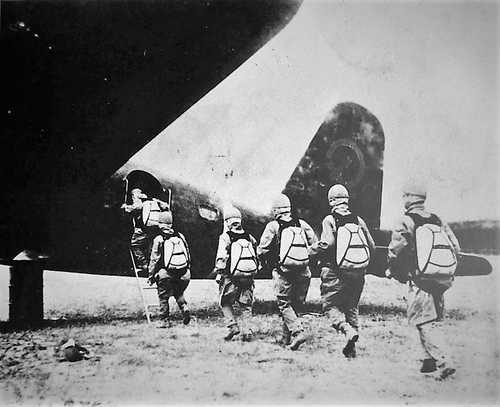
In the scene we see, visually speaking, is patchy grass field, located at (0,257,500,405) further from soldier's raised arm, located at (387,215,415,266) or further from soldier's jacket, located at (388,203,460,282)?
soldier's raised arm, located at (387,215,415,266)

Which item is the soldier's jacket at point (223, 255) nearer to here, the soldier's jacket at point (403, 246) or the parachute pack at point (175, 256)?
the parachute pack at point (175, 256)

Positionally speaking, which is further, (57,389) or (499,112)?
(499,112)

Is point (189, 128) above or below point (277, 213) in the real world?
above

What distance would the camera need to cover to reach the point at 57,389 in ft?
11.1

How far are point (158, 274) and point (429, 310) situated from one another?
1969 mm

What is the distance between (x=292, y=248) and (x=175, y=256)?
830 millimetres

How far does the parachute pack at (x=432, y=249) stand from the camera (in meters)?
3.61

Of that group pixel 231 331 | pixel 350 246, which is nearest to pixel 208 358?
pixel 231 331

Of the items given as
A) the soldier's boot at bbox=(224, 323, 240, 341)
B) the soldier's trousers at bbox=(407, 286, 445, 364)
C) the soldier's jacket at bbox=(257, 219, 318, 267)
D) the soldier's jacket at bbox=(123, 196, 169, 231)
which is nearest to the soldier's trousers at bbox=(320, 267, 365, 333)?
the soldier's jacket at bbox=(257, 219, 318, 267)

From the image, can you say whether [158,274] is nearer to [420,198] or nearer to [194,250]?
[194,250]

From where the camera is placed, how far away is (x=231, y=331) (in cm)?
349

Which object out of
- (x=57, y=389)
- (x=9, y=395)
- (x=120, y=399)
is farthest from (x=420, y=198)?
(x=9, y=395)

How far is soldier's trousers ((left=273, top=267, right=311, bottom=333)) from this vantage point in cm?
352

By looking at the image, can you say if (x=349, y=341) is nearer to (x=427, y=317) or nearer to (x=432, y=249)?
(x=427, y=317)
